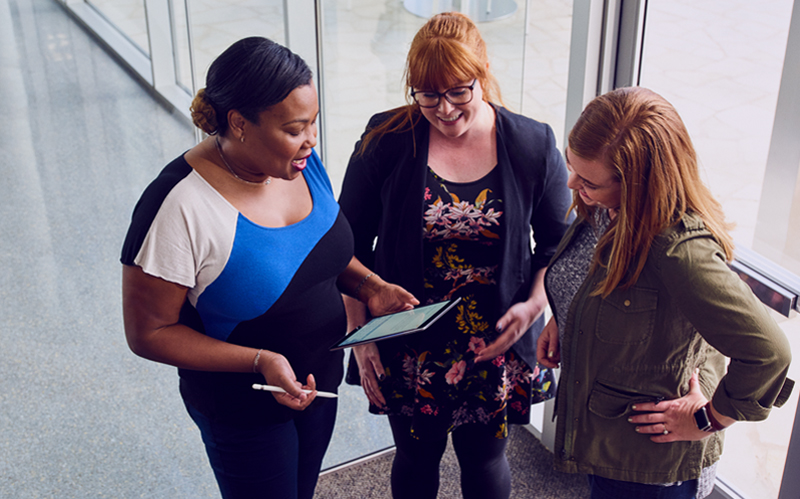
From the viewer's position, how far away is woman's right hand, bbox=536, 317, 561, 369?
59.5 inches

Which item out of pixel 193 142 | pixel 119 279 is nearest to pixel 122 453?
pixel 119 279

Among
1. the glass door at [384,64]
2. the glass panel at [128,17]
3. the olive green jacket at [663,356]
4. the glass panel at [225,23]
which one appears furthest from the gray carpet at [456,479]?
the glass panel at [128,17]

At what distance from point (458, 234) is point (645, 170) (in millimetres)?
470

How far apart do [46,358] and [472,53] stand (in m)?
1.62

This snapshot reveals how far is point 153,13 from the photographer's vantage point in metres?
2.19

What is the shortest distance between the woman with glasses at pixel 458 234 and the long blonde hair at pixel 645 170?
343 millimetres

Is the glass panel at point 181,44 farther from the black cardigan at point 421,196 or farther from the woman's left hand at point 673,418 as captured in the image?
the woman's left hand at point 673,418

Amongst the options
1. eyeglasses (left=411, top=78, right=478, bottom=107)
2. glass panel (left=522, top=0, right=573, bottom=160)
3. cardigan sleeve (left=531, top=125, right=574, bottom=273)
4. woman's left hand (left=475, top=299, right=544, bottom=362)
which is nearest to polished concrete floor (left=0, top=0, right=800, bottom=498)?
glass panel (left=522, top=0, right=573, bottom=160)

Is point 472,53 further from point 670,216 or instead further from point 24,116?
point 24,116

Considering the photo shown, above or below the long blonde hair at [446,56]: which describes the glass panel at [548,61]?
below

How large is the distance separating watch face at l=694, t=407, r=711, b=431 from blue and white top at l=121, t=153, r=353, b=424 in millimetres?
696

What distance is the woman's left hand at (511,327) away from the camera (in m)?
1.56

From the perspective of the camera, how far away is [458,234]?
59.9 inches

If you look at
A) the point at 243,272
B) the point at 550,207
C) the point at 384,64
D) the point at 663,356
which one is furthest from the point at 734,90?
the point at 384,64
